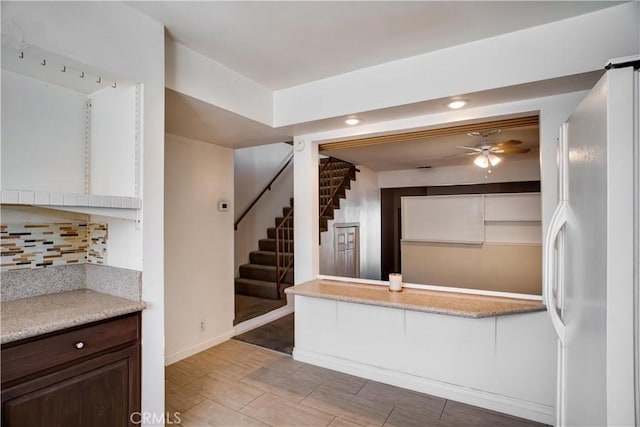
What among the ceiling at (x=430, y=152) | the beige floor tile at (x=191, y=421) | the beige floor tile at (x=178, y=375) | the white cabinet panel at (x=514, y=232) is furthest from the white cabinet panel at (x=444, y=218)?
the beige floor tile at (x=191, y=421)

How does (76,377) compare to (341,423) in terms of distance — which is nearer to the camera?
(76,377)

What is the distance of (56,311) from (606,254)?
2126 millimetres

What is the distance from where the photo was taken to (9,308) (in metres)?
1.54

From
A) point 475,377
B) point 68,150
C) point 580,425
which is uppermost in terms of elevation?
point 68,150

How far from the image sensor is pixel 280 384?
2.62 m

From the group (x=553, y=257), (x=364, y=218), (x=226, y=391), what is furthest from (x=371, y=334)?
(x=364, y=218)

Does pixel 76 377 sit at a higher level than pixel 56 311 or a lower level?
lower

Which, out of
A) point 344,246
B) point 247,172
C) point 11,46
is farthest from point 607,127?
point 247,172

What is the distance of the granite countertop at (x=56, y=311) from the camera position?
1296mm

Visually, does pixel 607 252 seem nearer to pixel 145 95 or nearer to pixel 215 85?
pixel 145 95

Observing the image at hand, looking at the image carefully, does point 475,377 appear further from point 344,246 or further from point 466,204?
point 344,246

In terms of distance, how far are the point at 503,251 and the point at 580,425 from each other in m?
3.55

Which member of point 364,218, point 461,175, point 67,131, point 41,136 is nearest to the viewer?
point 41,136

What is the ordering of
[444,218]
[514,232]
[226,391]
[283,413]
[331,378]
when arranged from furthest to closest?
[444,218]
[514,232]
[331,378]
[226,391]
[283,413]
